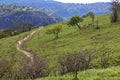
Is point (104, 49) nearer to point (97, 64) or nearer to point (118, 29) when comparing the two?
point (97, 64)

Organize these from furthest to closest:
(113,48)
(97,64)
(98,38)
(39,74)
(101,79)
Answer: (98,38)
(113,48)
(97,64)
(39,74)
(101,79)

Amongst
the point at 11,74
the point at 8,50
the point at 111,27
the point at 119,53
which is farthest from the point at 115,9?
the point at 11,74

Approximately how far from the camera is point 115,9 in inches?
4368

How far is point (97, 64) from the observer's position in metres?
50.3

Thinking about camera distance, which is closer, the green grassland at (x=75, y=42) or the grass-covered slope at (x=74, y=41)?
the green grassland at (x=75, y=42)

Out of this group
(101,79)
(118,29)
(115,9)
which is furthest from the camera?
(115,9)

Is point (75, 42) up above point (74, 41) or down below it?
above

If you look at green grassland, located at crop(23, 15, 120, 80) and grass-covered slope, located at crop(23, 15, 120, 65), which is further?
grass-covered slope, located at crop(23, 15, 120, 65)

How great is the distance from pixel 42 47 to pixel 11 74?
53.3 metres

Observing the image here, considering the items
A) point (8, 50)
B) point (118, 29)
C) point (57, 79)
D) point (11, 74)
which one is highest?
point (57, 79)

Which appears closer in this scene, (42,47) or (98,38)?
(98,38)

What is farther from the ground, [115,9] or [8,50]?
[115,9]

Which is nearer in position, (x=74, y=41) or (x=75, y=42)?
(x=75, y=42)

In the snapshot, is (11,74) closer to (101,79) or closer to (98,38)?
(101,79)
